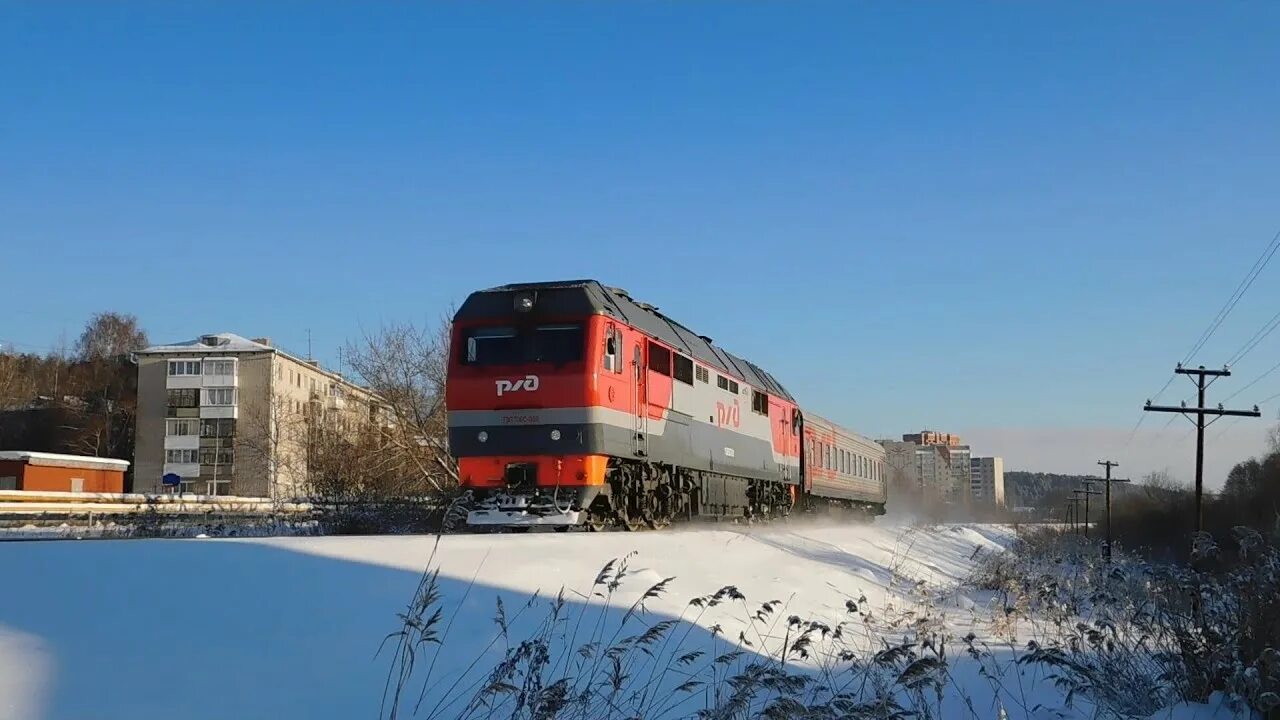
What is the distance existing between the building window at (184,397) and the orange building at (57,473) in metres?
33.9

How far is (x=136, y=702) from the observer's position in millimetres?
5766

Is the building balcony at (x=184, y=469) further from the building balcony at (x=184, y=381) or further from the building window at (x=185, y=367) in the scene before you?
the building window at (x=185, y=367)

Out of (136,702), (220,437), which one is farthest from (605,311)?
(220,437)

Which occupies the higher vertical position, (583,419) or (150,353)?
(150,353)

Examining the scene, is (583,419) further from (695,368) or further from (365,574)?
(365,574)

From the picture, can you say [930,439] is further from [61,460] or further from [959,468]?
[61,460]

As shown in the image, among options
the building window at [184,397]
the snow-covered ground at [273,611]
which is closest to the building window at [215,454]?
the building window at [184,397]

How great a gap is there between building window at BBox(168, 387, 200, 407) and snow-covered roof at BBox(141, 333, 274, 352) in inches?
114

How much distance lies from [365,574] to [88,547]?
2613 mm

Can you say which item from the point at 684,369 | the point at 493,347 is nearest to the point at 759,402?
the point at 684,369

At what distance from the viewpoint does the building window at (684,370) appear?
19.0 m

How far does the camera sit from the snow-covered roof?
72669mm

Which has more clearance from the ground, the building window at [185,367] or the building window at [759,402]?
the building window at [185,367]

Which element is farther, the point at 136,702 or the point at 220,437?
the point at 220,437
